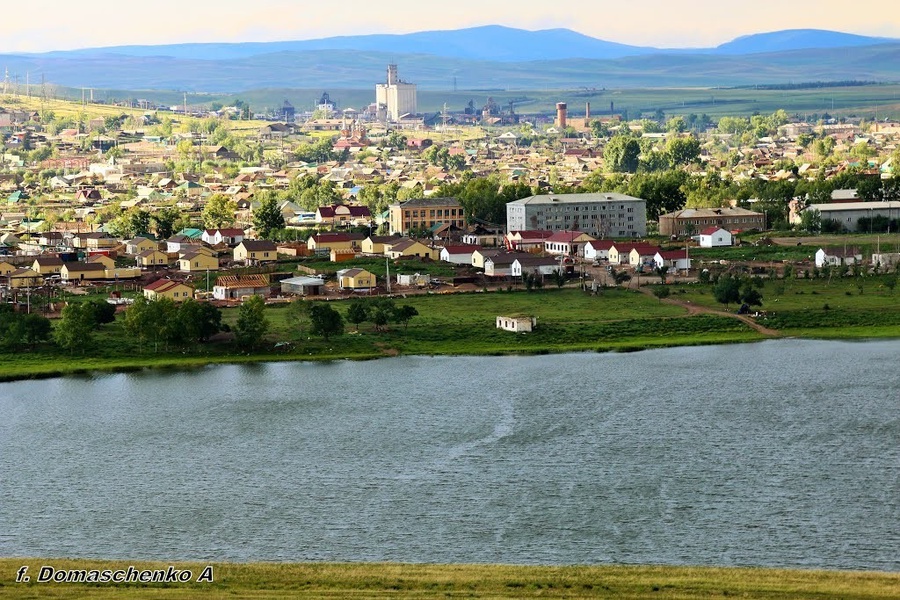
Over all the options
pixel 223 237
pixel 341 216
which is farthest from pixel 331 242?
pixel 341 216

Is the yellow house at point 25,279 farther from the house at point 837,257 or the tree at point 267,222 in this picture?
the house at point 837,257

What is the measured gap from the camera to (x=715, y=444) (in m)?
17.2

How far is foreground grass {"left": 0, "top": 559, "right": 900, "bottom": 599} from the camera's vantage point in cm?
1216

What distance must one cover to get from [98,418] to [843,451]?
29.1ft

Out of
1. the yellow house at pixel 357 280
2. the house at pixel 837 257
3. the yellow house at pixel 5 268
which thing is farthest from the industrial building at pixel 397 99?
the yellow house at pixel 357 280

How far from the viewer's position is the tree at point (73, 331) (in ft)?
78.3

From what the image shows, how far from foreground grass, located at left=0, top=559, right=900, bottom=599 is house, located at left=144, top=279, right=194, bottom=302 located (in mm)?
15836

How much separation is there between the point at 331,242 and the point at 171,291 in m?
8.29

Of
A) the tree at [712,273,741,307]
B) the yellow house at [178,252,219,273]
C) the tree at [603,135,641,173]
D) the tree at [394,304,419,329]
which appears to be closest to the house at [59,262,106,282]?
the yellow house at [178,252,219,273]

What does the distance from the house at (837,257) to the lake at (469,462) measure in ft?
30.5

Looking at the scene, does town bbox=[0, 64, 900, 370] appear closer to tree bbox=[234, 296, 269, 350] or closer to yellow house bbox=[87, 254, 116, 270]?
tree bbox=[234, 296, 269, 350]

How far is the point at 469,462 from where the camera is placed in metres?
16.6

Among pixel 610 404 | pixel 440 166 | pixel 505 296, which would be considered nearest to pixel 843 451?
pixel 610 404

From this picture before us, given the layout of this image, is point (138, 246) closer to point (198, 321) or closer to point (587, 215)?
point (587, 215)
